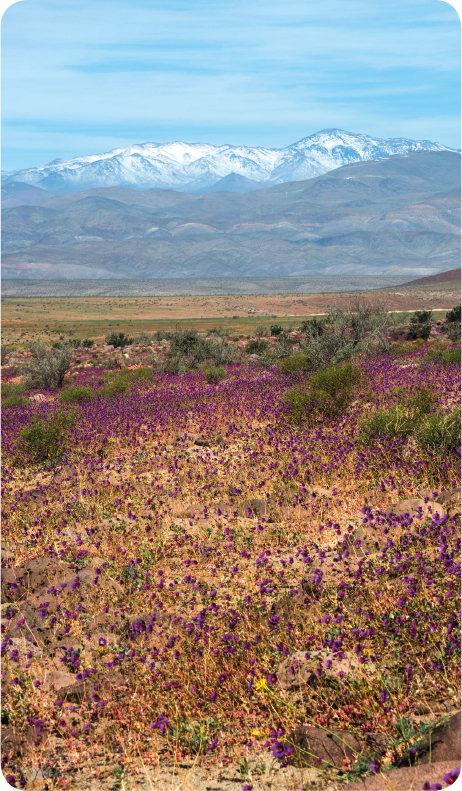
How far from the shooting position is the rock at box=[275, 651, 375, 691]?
12.2 ft

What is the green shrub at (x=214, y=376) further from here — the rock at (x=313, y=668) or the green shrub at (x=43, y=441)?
the rock at (x=313, y=668)

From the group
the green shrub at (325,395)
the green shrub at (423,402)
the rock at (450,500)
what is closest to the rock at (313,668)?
the rock at (450,500)

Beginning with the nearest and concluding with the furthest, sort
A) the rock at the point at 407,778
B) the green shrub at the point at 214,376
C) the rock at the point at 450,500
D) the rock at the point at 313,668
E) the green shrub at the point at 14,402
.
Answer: the rock at the point at 407,778 → the rock at the point at 313,668 → the rock at the point at 450,500 → the green shrub at the point at 14,402 → the green shrub at the point at 214,376

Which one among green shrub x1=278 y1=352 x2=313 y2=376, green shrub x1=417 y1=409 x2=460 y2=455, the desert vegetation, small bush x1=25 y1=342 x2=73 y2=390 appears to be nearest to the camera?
the desert vegetation

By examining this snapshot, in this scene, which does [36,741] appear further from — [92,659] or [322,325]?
[322,325]

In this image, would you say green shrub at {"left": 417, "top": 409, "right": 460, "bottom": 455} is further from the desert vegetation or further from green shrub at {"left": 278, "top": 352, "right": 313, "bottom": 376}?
green shrub at {"left": 278, "top": 352, "right": 313, "bottom": 376}

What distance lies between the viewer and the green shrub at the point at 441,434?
7305mm

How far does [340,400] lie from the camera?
432 inches

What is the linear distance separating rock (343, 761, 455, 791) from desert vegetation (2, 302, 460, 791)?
0.03 metres

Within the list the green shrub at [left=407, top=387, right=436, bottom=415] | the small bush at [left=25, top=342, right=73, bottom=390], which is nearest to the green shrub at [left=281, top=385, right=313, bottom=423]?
the green shrub at [left=407, top=387, right=436, bottom=415]

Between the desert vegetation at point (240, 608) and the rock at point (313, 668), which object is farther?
the rock at point (313, 668)

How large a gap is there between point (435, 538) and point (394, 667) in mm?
1502

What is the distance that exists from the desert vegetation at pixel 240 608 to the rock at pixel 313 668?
2 centimetres

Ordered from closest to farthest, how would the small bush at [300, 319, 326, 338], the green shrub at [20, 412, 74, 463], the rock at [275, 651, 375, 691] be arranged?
1. the rock at [275, 651, 375, 691]
2. the green shrub at [20, 412, 74, 463]
3. the small bush at [300, 319, 326, 338]
